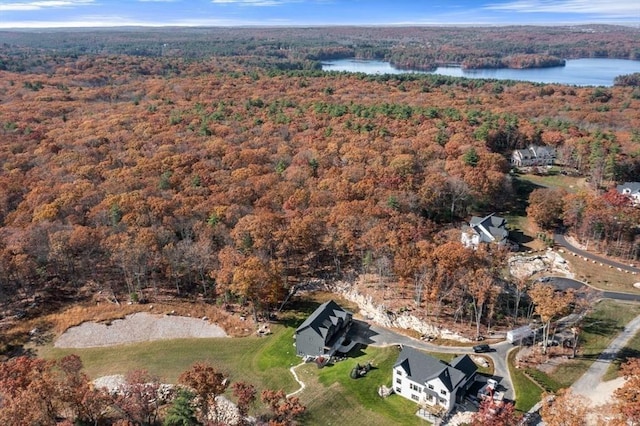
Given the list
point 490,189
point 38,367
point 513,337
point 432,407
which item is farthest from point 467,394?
point 490,189

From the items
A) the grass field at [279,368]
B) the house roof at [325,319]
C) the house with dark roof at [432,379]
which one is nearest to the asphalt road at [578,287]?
the grass field at [279,368]

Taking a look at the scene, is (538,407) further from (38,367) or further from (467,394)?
(38,367)

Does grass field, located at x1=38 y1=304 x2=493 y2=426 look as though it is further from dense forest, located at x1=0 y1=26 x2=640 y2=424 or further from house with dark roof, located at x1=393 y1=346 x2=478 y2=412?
dense forest, located at x1=0 y1=26 x2=640 y2=424

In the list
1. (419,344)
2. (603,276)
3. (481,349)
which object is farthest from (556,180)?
(419,344)

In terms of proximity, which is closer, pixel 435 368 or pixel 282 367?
pixel 435 368

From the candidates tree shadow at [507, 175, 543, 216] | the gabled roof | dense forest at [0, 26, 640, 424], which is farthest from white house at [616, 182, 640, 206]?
the gabled roof

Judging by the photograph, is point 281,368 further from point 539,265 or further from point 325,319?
point 539,265

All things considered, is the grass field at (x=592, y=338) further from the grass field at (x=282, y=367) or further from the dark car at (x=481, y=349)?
the grass field at (x=282, y=367)
